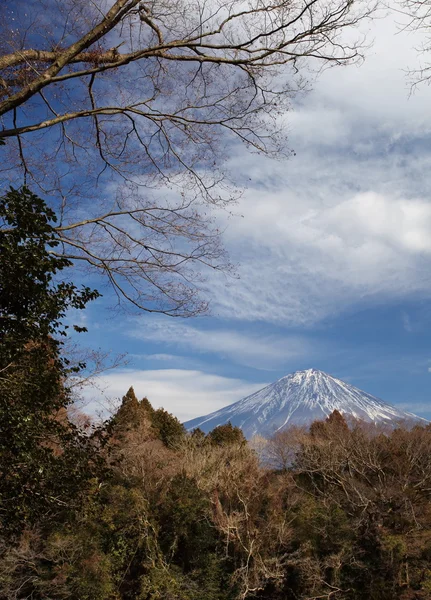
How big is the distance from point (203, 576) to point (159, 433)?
1071 centimetres

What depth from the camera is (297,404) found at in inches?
5374

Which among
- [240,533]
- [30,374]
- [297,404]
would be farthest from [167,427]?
[297,404]

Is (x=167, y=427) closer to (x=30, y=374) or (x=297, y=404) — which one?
Result: (x=30, y=374)

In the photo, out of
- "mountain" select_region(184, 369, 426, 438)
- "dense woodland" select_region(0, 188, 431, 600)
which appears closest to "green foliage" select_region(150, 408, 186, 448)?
"dense woodland" select_region(0, 188, 431, 600)

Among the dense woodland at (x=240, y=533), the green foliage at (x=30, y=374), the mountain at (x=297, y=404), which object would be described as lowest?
the dense woodland at (x=240, y=533)

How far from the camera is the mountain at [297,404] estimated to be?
11700 cm

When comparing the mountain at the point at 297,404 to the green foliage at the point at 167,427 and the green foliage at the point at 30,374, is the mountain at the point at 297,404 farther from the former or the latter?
the green foliage at the point at 30,374

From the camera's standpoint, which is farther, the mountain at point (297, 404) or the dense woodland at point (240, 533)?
the mountain at point (297, 404)

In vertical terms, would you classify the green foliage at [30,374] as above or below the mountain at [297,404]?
below

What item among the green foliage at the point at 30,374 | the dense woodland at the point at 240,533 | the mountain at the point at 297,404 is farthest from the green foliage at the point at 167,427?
the mountain at the point at 297,404

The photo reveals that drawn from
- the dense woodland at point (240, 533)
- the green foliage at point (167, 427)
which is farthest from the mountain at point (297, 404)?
the dense woodland at point (240, 533)

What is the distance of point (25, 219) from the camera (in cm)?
446

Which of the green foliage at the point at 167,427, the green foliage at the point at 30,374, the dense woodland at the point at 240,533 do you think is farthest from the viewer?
the green foliage at the point at 167,427

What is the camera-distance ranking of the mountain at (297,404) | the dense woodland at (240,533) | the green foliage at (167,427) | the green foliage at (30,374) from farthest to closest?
1. the mountain at (297,404)
2. the green foliage at (167,427)
3. the dense woodland at (240,533)
4. the green foliage at (30,374)
